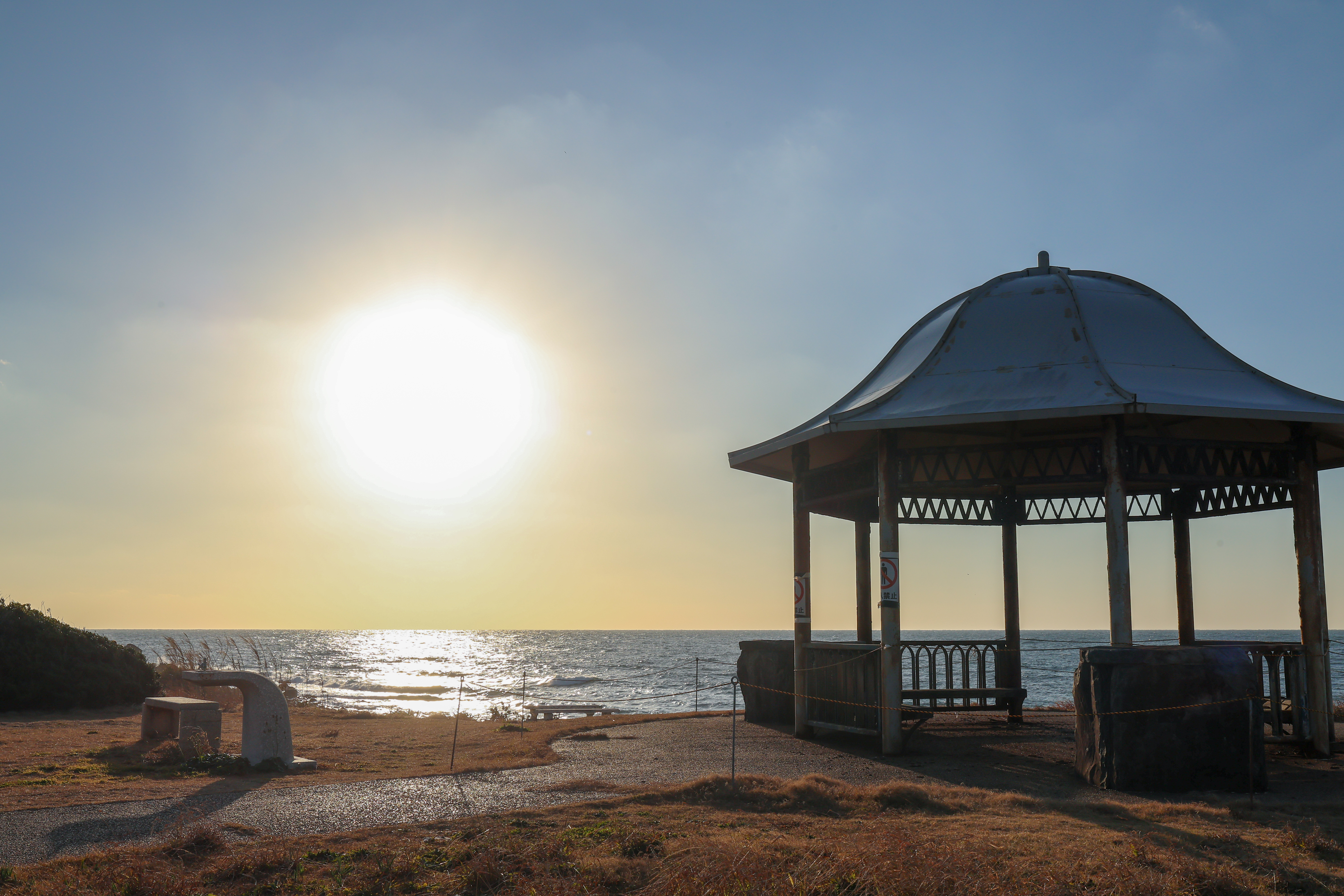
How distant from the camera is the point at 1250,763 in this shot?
9.32m

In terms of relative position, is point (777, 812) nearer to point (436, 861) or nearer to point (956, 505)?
point (436, 861)

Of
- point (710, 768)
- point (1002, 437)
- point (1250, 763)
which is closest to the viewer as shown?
point (1250, 763)

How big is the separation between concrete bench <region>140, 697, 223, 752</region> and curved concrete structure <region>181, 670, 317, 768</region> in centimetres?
105

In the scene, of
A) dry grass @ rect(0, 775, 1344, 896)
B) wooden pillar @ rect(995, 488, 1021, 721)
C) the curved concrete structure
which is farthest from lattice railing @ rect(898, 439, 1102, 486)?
the curved concrete structure

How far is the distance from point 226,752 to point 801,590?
30.5 feet

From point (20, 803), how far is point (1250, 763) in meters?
12.6

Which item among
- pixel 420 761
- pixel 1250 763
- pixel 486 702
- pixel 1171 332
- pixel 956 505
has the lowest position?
pixel 486 702

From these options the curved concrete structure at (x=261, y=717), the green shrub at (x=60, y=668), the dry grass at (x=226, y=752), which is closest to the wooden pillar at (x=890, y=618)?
the dry grass at (x=226, y=752)

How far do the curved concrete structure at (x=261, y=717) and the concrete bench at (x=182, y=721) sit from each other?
1.05 m

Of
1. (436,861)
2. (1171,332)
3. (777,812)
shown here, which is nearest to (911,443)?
(1171,332)

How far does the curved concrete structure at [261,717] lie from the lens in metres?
12.6

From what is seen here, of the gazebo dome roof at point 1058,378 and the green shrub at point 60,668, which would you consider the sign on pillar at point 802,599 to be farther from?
the green shrub at point 60,668

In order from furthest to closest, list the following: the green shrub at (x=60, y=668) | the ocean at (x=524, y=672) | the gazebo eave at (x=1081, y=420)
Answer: the ocean at (x=524, y=672)
the green shrub at (x=60, y=668)
the gazebo eave at (x=1081, y=420)

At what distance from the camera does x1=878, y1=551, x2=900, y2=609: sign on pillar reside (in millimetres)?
13852
